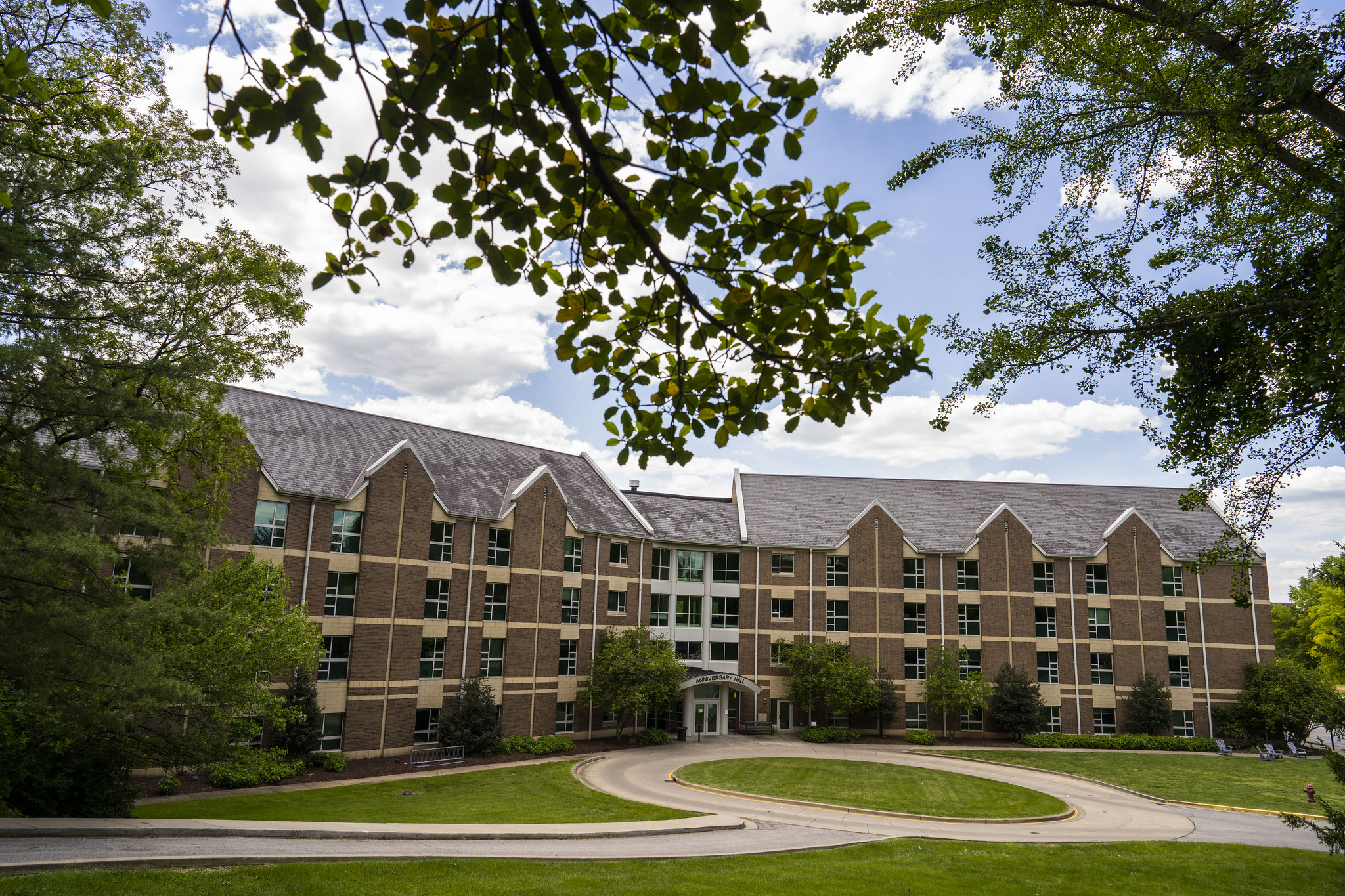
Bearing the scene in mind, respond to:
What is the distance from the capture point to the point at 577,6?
159 inches

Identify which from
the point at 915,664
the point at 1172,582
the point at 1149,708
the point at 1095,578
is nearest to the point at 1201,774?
the point at 1149,708

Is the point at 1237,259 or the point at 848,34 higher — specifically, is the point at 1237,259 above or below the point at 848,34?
below

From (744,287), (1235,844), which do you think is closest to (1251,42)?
(744,287)

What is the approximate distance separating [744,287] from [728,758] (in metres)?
30.9

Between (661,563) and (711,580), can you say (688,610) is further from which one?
(661,563)

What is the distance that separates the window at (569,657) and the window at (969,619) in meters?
A: 21.0

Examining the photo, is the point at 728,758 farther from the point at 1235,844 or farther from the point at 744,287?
the point at 744,287

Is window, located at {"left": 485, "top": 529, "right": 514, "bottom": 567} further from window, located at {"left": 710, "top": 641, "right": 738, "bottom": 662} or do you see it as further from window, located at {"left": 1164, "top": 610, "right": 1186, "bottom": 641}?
window, located at {"left": 1164, "top": 610, "right": 1186, "bottom": 641}

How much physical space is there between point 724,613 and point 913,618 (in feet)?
34.4

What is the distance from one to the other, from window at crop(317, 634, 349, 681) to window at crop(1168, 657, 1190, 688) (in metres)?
41.8

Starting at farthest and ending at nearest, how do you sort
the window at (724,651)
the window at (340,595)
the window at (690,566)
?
1. the window at (690,566)
2. the window at (724,651)
3. the window at (340,595)

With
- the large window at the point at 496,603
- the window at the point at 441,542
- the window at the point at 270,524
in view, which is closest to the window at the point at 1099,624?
the large window at the point at 496,603

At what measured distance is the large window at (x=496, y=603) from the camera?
33.5 metres

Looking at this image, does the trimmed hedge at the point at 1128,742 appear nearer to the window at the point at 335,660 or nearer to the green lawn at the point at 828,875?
the green lawn at the point at 828,875
